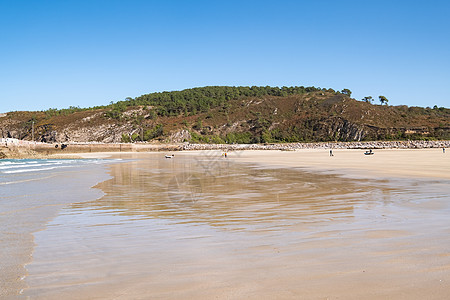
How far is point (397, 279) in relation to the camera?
4109 millimetres

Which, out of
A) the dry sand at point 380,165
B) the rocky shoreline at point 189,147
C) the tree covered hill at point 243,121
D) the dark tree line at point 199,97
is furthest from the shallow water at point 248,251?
the dark tree line at point 199,97

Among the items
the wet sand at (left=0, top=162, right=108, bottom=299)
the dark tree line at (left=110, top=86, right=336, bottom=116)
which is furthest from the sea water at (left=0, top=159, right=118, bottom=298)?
the dark tree line at (left=110, top=86, right=336, bottom=116)

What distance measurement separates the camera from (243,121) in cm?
12019

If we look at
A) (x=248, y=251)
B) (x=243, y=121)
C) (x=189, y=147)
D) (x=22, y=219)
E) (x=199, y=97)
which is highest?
(x=199, y=97)

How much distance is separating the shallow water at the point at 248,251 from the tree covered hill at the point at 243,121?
313 feet

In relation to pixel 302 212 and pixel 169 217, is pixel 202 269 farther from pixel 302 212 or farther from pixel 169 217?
pixel 302 212

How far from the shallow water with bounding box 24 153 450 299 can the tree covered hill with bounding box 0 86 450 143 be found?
95.3 m

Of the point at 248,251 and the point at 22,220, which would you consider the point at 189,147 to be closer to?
the point at 22,220

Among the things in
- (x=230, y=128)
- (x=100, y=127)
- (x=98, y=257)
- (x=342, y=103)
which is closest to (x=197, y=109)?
(x=230, y=128)

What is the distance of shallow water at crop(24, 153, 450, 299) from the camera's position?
4004 mm

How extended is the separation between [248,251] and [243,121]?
11532 centimetres

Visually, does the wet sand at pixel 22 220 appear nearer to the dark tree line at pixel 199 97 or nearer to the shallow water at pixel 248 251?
the shallow water at pixel 248 251

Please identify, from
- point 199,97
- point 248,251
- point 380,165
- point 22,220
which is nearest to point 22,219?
point 22,220

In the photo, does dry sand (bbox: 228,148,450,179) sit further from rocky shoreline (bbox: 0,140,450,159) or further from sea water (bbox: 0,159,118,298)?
rocky shoreline (bbox: 0,140,450,159)
